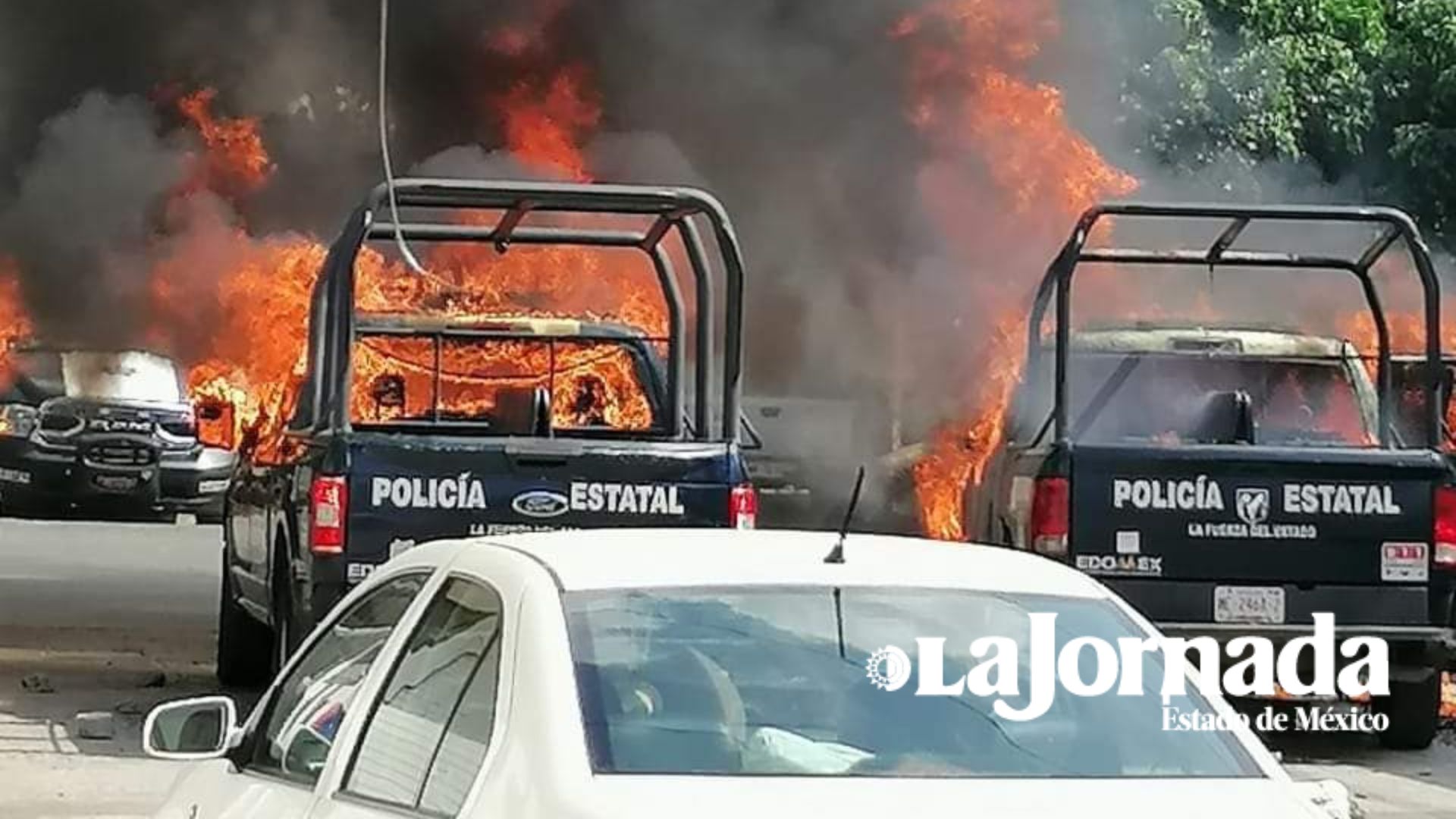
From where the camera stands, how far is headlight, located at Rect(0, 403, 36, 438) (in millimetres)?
24094

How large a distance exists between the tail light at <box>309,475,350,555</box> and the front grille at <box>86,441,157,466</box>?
14420 mm

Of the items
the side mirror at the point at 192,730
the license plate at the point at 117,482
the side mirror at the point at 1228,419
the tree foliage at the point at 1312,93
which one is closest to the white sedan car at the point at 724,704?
the side mirror at the point at 192,730

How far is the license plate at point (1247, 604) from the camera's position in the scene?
36.7 feet

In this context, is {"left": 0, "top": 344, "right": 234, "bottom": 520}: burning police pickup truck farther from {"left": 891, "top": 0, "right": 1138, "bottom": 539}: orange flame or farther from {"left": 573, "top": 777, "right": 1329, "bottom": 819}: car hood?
{"left": 573, "top": 777, "right": 1329, "bottom": 819}: car hood

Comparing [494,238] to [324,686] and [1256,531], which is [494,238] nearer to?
[1256,531]

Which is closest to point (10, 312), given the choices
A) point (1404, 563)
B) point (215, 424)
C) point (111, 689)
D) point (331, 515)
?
point (215, 424)

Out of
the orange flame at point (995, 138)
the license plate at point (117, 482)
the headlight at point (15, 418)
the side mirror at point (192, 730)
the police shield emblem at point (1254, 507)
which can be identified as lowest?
the side mirror at point (192, 730)

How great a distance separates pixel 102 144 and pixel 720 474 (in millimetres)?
12738

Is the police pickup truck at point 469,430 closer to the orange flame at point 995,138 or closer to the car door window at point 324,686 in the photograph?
the car door window at point 324,686

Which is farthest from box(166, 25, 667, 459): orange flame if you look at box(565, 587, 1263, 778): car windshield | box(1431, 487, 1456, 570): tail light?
box(565, 587, 1263, 778): car windshield

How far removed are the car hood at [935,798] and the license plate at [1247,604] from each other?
22.8ft

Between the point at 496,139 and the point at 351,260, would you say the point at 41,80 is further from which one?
the point at 351,260

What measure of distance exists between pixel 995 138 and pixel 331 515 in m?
10.1

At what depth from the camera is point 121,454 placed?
24531mm
